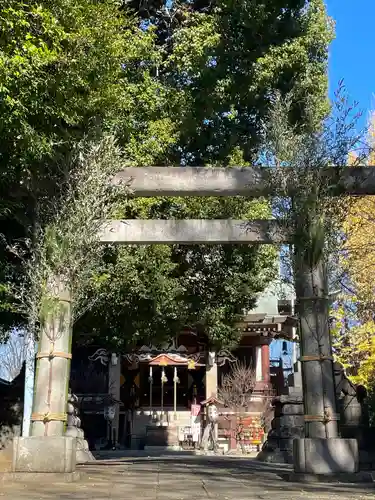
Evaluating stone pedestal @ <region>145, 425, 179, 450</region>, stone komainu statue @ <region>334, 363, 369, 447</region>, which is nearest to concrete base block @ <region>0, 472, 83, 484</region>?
stone komainu statue @ <region>334, 363, 369, 447</region>

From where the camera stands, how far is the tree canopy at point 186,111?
9594mm

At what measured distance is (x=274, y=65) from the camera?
1346 cm

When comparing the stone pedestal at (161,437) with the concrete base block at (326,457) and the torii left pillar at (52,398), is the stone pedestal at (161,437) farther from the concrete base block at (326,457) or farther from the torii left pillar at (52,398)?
the concrete base block at (326,457)

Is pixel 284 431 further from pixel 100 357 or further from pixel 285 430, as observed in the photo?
pixel 100 357

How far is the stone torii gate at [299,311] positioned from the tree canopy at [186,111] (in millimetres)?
1017

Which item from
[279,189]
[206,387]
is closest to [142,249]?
[279,189]

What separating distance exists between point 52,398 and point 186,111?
817 centimetres

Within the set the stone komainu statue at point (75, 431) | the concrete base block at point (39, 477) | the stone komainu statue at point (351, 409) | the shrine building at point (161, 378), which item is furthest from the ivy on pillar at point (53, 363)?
the shrine building at point (161, 378)

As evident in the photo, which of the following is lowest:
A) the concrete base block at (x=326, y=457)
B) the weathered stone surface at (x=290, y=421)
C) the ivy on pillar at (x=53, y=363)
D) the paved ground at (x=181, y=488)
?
the paved ground at (x=181, y=488)

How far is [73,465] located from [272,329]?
17.7 meters

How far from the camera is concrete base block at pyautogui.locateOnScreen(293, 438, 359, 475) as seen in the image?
23.0ft

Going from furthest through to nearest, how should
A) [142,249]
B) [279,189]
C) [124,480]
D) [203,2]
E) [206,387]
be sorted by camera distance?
[206,387]
[203,2]
[142,249]
[279,189]
[124,480]

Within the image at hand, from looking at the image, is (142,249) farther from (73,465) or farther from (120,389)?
(120,389)

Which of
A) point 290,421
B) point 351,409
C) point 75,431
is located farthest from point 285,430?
point 75,431
